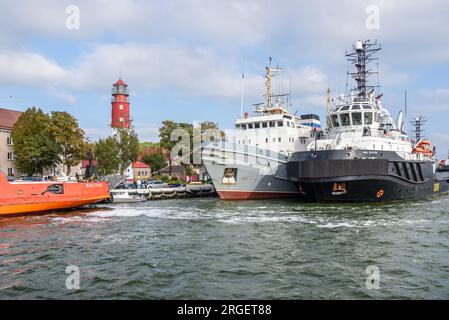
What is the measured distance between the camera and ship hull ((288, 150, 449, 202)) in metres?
27.6

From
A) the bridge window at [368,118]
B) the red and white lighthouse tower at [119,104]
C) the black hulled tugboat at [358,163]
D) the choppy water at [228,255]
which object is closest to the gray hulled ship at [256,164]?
the black hulled tugboat at [358,163]

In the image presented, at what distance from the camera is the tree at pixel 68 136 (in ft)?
161

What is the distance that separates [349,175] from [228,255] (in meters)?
16.0

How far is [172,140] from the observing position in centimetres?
6450

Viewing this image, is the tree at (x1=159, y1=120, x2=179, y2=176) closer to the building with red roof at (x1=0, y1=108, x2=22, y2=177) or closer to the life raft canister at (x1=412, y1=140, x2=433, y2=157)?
the building with red roof at (x1=0, y1=108, x2=22, y2=177)

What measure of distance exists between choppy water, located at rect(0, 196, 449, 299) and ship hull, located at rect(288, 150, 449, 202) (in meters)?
4.33

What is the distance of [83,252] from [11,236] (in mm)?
5413

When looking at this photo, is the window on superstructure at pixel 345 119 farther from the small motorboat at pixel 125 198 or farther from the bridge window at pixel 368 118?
the small motorboat at pixel 125 198

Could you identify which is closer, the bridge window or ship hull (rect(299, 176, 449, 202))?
ship hull (rect(299, 176, 449, 202))

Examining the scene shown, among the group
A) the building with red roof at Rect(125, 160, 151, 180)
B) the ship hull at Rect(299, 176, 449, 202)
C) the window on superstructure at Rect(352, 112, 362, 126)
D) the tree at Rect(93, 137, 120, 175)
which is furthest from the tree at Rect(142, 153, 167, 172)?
the ship hull at Rect(299, 176, 449, 202)

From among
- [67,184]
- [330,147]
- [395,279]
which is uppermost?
[330,147]
